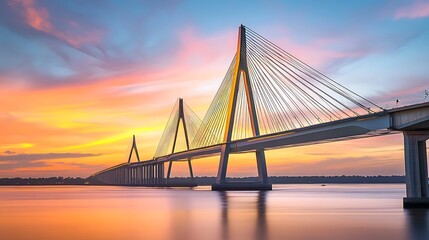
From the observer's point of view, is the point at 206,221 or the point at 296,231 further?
the point at 206,221

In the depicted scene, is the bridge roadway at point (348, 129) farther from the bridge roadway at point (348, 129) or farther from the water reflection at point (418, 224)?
the water reflection at point (418, 224)

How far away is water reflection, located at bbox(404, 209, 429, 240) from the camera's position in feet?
78.2

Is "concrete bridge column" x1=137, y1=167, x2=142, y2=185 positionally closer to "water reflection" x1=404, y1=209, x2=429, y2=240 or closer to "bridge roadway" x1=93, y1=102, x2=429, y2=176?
"bridge roadway" x1=93, y1=102, x2=429, y2=176

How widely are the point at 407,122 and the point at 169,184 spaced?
11110 cm

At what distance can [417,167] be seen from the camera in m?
35.4

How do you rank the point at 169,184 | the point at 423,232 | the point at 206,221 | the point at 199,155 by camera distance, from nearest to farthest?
the point at 423,232
the point at 206,221
the point at 199,155
the point at 169,184

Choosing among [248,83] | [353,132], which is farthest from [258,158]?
[353,132]

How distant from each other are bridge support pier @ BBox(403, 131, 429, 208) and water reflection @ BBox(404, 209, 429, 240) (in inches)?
33.2

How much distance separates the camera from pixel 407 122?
35406mm

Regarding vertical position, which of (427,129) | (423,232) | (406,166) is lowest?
(423,232)

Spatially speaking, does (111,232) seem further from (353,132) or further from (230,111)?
(230,111)

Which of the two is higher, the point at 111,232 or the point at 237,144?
the point at 237,144

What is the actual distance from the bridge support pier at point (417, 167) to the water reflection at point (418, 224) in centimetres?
84

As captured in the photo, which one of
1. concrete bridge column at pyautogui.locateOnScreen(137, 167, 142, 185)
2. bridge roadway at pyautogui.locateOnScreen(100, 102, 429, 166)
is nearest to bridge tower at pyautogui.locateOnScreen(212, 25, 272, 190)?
bridge roadway at pyautogui.locateOnScreen(100, 102, 429, 166)
